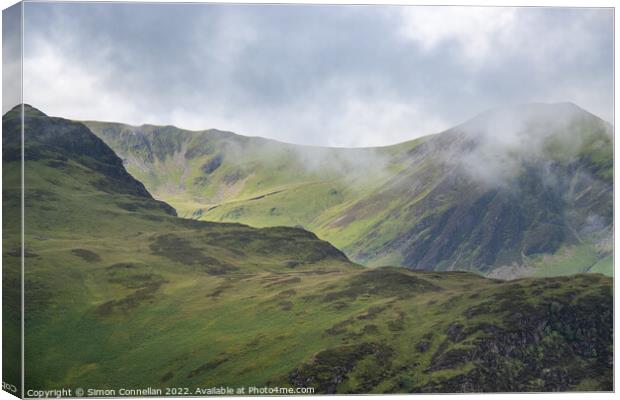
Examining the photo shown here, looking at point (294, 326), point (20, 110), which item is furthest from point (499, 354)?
point (20, 110)

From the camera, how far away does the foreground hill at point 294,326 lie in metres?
118

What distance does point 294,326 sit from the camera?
466 ft

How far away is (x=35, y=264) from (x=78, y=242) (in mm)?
39177

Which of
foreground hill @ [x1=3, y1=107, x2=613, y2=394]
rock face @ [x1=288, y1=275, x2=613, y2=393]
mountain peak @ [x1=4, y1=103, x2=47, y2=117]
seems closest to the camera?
mountain peak @ [x1=4, y1=103, x2=47, y2=117]

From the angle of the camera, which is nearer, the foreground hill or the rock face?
the foreground hill

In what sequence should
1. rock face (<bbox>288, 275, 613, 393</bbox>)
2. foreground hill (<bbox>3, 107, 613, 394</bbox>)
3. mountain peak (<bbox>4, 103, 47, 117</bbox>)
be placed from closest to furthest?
1. mountain peak (<bbox>4, 103, 47, 117</bbox>)
2. foreground hill (<bbox>3, 107, 613, 394</bbox>)
3. rock face (<bbox>288, 275, 613, 393</bbox>)

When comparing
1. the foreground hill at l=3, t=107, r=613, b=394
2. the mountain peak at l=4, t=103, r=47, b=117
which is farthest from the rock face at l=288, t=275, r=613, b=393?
the mountain peak at l=4, t=103, r=47, b=117

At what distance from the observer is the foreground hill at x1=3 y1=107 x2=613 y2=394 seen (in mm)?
117625

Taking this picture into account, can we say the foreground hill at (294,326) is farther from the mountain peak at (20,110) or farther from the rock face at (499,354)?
the mountain peak at (20,110)

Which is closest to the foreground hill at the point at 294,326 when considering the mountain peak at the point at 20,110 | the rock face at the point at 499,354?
the rock face at the point at 499,354

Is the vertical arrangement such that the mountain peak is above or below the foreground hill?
above

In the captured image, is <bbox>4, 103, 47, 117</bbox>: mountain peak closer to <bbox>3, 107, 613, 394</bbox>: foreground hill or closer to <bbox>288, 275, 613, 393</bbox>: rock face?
<bbox>3, 107, 613, 394</bbox>: foreground hill

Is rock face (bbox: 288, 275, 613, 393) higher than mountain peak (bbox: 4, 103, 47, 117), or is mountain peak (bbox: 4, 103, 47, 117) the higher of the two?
mountain peak (bbox: 4, 103, 47, 117)

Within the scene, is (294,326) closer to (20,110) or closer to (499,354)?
(499,354)
